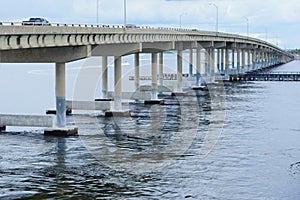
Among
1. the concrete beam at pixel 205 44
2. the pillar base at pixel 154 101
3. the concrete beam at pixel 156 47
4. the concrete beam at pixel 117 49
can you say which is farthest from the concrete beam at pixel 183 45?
the concrete beam at pixel 117 49

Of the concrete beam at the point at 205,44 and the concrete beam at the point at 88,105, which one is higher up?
the concrete beam at the point at 205,44

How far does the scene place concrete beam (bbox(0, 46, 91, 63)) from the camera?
48906 millimetres

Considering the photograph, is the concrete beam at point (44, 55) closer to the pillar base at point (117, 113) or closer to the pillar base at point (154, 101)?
the pillar base at point (117, 113)

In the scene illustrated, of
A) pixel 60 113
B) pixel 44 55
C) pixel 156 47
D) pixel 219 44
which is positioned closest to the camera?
pixel 44 55

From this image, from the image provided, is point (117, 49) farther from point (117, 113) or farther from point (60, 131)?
point (60, 131)

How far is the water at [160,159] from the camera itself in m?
32.5

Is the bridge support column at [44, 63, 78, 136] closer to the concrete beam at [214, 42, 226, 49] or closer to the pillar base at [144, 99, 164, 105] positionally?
the pillar base at [144, 99, 164, 105]

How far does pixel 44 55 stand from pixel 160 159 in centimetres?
1502

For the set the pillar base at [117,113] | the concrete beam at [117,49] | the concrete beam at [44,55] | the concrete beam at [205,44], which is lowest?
the pillar base at [117,113]

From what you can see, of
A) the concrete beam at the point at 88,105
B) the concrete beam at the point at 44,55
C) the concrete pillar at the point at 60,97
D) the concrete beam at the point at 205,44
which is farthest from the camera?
the concrete beam at the point at 205,44

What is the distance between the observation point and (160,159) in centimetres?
4112

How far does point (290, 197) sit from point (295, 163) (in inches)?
344

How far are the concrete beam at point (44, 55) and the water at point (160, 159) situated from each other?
5844 millimetres

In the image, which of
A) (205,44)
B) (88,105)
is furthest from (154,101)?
(205,44)
